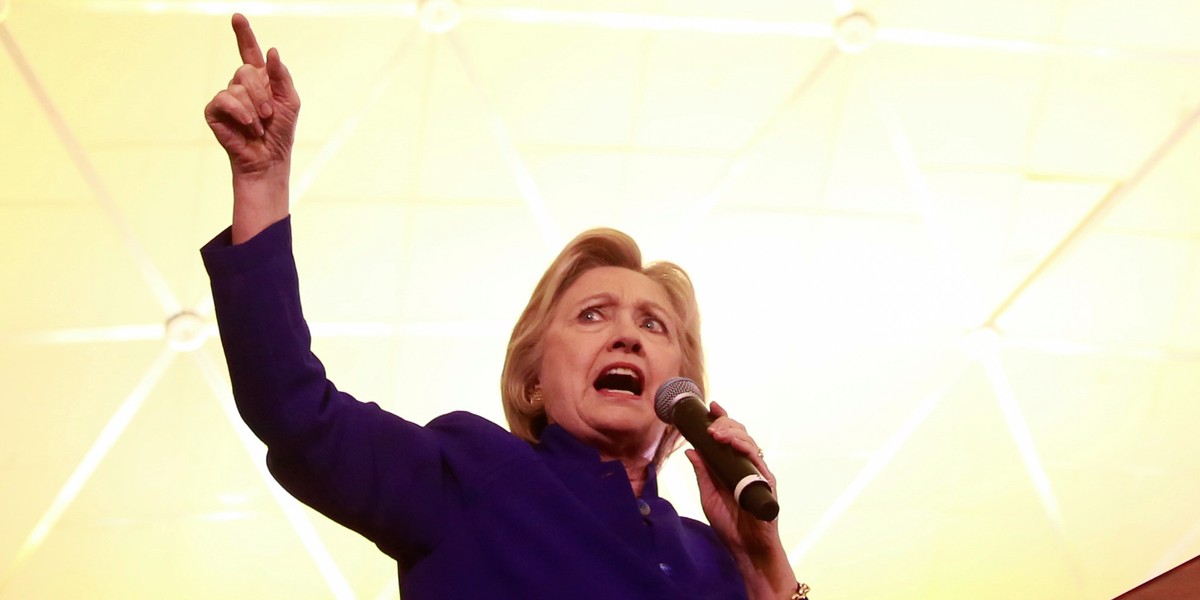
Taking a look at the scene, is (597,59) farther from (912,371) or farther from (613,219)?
(912,371)

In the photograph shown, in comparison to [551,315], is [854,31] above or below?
above

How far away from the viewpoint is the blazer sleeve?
232cm

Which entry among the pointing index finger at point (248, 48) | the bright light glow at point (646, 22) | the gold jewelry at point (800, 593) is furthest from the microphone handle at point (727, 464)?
the bright light glow at point (646, 22)

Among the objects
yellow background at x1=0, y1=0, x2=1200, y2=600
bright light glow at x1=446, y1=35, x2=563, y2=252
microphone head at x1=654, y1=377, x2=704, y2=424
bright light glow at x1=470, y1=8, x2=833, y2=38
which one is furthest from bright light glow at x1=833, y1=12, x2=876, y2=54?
microphone head at x1=654, y1=377, x2=704, y2=424

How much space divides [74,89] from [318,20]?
1668 mm

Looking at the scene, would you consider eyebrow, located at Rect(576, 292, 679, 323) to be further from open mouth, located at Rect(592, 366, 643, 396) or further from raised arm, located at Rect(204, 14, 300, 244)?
raised arm, located at Rect(204, 14, 300, 244)

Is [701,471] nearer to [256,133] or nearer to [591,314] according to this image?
[591,314]

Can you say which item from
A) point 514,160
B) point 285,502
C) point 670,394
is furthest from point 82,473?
point 670,394

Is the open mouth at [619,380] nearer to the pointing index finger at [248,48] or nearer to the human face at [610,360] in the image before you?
the human face at [610,360]

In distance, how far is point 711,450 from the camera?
284cm

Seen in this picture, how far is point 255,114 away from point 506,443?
95 cm

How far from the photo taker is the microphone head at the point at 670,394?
3043mm

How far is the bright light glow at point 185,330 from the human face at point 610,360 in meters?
5.42

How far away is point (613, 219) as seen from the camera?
334 inches
